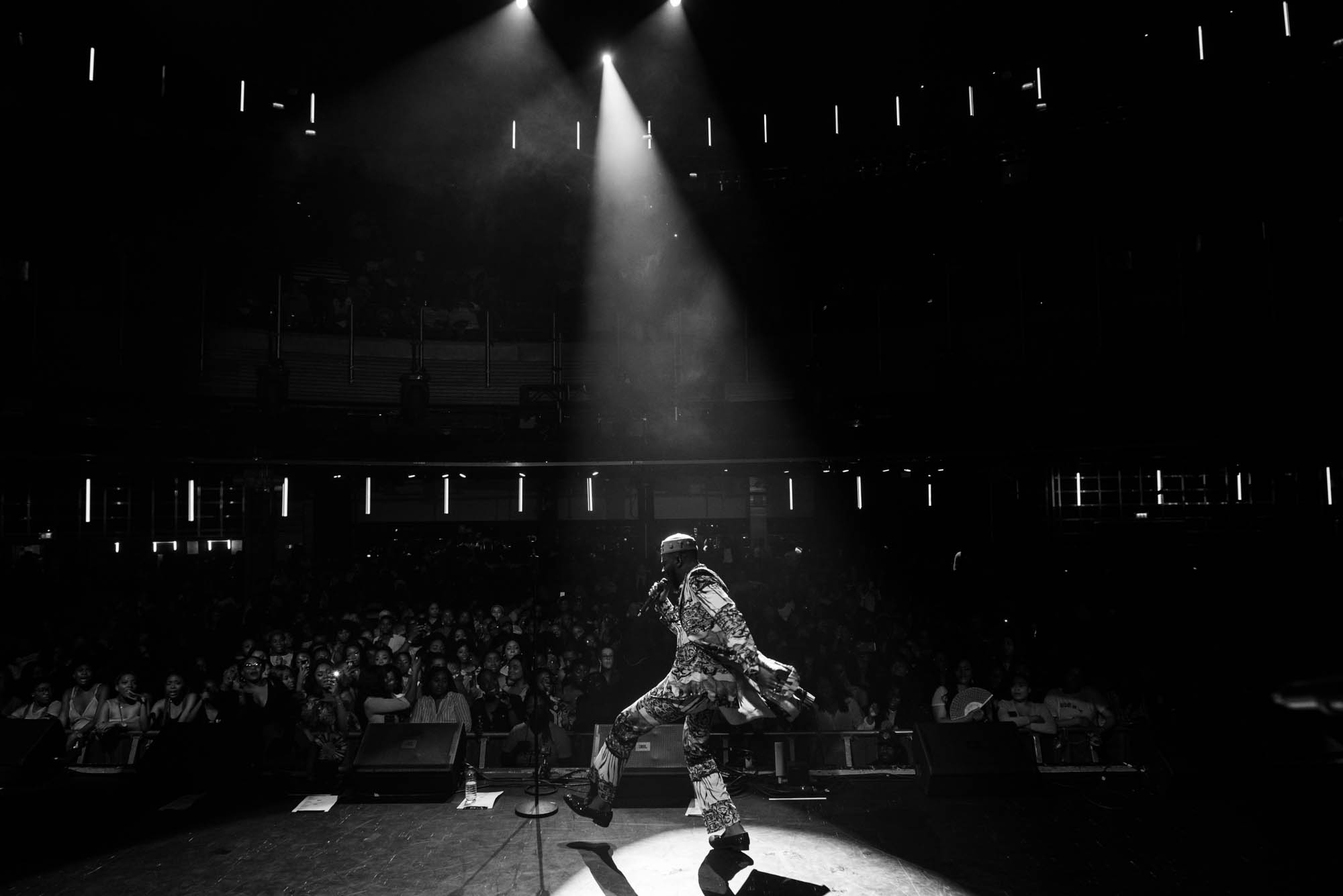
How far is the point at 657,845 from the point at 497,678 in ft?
10.6

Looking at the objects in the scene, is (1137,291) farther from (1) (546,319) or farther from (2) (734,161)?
(1) (546,319)

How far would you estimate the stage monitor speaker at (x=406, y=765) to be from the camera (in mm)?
6043

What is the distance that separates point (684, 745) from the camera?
5012 mm

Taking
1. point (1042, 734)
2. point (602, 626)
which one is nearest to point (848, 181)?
point (602, 626)

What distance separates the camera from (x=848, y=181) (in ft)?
39.7

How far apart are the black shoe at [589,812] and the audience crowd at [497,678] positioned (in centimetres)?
54

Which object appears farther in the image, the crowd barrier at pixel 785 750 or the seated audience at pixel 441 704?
the seated audience at pixel 441 704

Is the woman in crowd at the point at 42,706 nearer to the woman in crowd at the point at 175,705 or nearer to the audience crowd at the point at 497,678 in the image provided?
the audience crowd at the point at 497,678

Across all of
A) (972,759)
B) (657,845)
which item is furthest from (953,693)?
(657,845)

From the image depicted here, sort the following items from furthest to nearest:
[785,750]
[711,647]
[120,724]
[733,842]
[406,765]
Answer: [120,724], [785,750], [406,765], [711,647], [733,842]

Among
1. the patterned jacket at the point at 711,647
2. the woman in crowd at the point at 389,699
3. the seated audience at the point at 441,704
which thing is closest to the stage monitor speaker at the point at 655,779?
the patterned jacket at the point at 711,647

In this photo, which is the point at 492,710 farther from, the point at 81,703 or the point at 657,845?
the point at 81,703

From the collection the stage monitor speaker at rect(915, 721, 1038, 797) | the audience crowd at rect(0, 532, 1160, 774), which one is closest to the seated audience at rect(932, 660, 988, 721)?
the audience crowd at rect(0, 532, 1160, 774)

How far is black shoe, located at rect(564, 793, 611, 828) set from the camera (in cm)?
502
